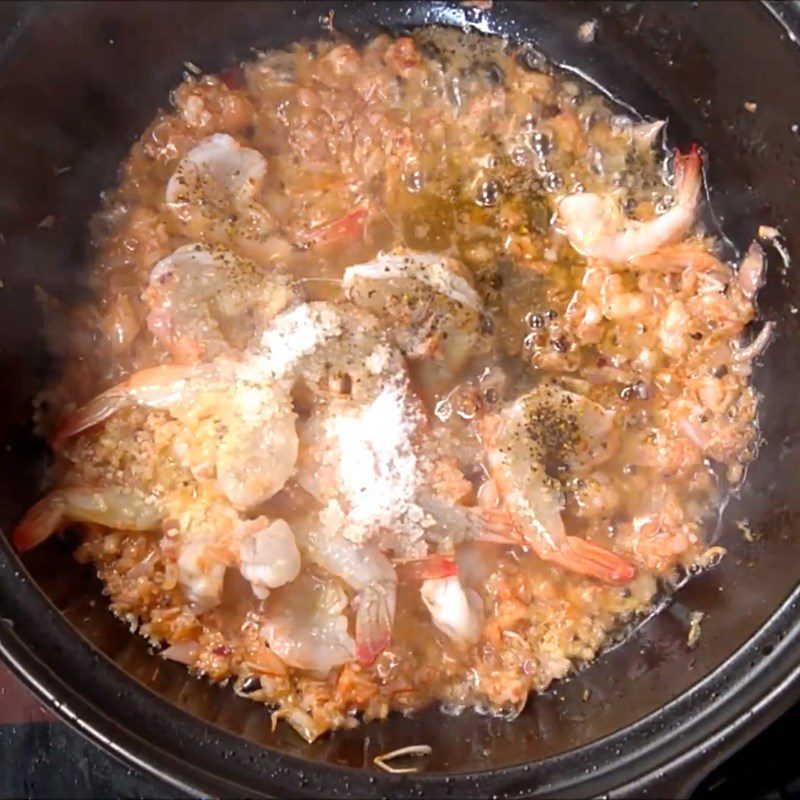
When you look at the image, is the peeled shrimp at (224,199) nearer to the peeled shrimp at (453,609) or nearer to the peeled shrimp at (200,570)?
the peeled shrimp at (200,570)

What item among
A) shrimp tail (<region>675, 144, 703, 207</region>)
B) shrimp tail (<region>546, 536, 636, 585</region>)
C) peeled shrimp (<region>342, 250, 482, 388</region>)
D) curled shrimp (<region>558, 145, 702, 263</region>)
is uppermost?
shrimp tail (<region>675, 144, 703, 207</region>)

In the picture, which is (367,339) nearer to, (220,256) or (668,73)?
(220,256)

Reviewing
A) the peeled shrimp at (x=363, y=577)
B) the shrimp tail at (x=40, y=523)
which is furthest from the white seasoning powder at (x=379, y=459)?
the shrimp tail at (x=40, y=523)

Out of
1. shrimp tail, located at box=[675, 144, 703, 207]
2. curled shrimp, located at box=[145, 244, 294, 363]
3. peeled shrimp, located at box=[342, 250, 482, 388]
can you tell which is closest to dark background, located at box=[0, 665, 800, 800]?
curled shrimp, located at box=[145, 244, 294, 363]

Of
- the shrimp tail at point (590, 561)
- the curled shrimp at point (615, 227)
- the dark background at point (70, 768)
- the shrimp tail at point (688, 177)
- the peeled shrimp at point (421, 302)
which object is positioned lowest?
the dark background at point (70, 768)

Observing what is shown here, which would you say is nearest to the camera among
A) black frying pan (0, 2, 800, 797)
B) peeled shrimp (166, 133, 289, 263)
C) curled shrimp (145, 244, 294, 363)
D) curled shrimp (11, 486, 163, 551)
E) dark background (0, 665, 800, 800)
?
black frying pan (0, 2, 800, 797)

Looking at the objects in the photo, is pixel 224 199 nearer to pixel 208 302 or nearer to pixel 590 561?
pixel 208 302

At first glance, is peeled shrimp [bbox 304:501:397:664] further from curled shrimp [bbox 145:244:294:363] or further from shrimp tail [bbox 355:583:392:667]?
curled shrimp [bbox 145:244:294:363]

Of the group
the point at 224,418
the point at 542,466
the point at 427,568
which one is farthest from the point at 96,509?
the point at 542,466
